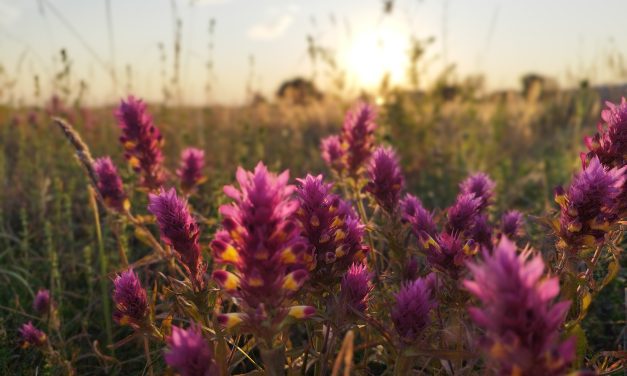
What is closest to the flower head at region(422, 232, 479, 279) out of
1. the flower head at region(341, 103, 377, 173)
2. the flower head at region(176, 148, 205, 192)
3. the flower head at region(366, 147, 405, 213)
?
the flower head at region(366, 147, 405, 213)

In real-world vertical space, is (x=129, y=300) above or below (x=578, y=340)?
above

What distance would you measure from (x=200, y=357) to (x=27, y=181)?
14.3ft

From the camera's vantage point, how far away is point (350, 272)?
5.54 ft

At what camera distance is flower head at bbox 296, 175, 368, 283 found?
1601 millimetres

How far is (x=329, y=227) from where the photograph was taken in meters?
1.63

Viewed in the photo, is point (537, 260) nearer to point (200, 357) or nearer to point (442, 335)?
point (200, 357)

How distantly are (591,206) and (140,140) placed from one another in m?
2.17

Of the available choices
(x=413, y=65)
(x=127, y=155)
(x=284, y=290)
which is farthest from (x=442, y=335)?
(x=413, y=65)

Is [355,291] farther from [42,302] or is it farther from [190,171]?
[190,171]

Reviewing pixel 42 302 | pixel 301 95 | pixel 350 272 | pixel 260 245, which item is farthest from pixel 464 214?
pixel 301 95

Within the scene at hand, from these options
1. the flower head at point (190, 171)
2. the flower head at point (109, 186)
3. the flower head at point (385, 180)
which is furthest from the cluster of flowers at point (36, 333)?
the flower head at point (385, 180)

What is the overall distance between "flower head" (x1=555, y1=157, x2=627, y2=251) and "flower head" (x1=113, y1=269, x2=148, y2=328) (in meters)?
1.36

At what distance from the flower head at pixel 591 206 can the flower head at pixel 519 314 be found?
0.76 meters

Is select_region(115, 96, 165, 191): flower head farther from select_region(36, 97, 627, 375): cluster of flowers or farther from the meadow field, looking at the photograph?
select_region(36, 97, 627, 375): cluster of flowers
